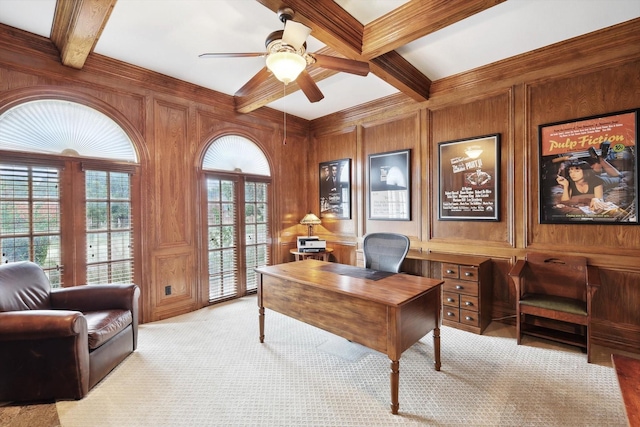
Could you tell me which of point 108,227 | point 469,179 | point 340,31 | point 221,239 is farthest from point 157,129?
point 469,179

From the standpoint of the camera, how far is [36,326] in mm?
1938

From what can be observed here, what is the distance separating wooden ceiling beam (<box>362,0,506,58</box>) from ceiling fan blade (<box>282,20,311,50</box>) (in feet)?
2.56

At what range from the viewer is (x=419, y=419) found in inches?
73.0

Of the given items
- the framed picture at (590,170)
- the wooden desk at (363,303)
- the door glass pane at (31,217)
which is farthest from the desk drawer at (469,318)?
the door glass pane at (31,217)

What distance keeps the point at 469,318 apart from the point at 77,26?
450cm

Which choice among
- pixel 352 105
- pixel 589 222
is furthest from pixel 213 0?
pixel 589 222

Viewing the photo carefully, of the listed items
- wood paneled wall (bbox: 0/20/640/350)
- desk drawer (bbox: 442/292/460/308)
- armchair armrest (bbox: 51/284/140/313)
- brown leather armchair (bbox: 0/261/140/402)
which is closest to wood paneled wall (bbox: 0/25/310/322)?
wood paneled wall (bbox: 0/20/640/350)

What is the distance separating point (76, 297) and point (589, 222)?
16.0ft

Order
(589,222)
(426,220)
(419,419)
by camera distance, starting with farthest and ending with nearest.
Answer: (426,220) → (589,222) → (419,419)

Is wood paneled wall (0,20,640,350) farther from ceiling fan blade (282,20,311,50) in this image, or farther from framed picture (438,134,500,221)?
ceiling fan blade (282,20,311,50)

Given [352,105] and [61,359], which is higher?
[352,105]

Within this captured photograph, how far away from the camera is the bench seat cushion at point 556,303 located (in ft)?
8.41

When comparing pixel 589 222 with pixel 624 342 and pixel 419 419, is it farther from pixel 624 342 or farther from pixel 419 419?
pixel 419 419

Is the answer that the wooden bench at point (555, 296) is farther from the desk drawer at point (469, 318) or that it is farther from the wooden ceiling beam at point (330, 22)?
the wooden ceiling beam at point (330, 22)
